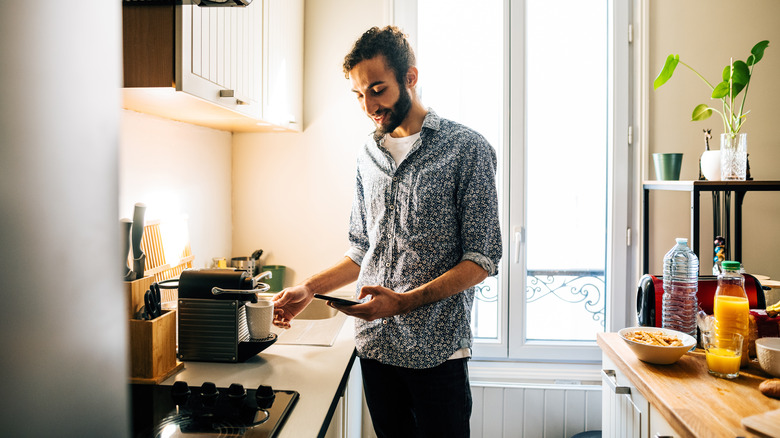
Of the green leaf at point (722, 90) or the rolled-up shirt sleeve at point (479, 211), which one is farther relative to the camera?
the green leaf at point (722, 90)

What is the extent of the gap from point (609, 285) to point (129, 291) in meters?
2.02

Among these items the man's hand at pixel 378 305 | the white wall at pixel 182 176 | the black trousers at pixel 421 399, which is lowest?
the black trousers at pixel 421 399

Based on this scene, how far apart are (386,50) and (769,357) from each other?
1.22 metres

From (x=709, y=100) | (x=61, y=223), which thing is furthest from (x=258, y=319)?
(x=709, y=100)

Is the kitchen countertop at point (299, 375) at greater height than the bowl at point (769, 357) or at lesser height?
lesser

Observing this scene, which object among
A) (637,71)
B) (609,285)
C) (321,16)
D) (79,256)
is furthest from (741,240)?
(79,256)

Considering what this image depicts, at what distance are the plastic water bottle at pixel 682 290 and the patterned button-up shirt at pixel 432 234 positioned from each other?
57 centimetres

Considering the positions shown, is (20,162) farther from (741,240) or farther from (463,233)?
(741,240)

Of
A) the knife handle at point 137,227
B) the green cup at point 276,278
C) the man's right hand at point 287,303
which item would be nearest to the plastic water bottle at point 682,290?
the man's right hand at point 287,303

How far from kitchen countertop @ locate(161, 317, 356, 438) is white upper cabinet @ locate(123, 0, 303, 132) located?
0.68m

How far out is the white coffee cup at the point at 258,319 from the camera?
1369mm

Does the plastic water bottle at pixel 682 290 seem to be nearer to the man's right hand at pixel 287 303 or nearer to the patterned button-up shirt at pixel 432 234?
the patterned button-up shirt at pixel 432 234

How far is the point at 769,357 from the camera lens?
124 centimetres

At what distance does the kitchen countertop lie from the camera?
1.03 metres
